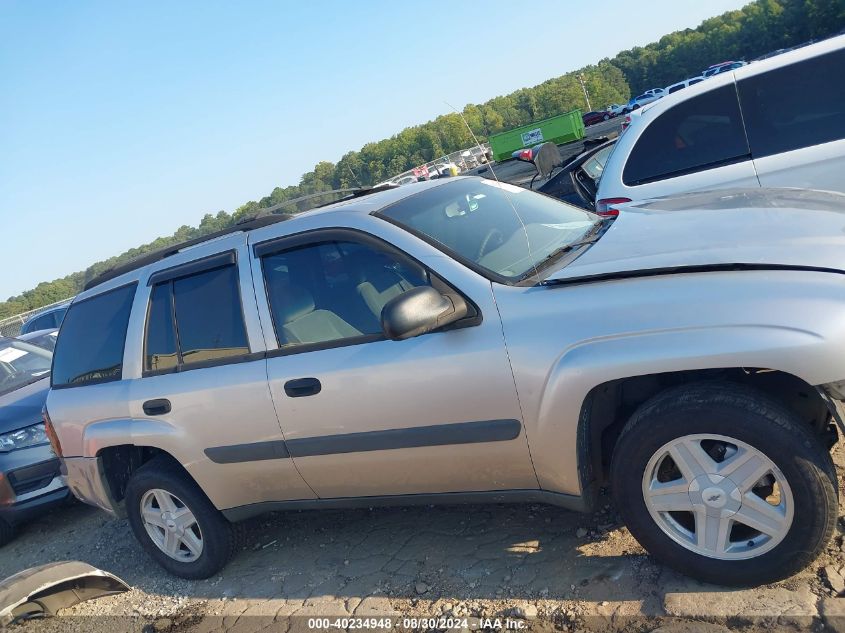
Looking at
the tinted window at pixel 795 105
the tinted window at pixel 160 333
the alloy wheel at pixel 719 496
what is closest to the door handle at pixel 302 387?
the tinted window at pixel 160 333

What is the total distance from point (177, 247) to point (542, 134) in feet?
104

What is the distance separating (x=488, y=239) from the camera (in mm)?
3258

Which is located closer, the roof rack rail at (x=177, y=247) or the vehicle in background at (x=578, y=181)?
the roof rack rail at (x=177, y=247)

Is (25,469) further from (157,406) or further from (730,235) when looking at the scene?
(730,235)

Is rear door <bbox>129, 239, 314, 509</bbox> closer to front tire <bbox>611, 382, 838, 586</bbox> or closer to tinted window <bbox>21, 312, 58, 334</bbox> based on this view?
front tire <bbox>611, 382, 838, 586</bbox>

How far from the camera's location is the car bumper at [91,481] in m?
4.14

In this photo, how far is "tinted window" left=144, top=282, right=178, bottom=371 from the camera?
382 centimetres

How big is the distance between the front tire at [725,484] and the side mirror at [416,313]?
33.3 inches

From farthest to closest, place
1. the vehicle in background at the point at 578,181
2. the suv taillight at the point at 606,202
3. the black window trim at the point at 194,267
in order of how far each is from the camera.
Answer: the vehicle in background at the point at 578,181 → the suv taillight at the point at 606,202 → the black window trim at the point at 194,267

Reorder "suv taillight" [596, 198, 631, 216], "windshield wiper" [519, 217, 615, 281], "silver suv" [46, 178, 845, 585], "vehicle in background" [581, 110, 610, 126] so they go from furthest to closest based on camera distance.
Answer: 1. "vehicle in background" [581, 110, 610, 126]
2. "suv taillight" [596, 198, 631, 216]
3. "windshield wiper" [519, 217, 615, 281]
4. "silver suv" [46, 178, 845, 585]

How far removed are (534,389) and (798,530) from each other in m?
1.04

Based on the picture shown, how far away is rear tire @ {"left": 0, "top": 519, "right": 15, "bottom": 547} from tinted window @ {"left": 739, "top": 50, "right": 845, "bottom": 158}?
6510 mm

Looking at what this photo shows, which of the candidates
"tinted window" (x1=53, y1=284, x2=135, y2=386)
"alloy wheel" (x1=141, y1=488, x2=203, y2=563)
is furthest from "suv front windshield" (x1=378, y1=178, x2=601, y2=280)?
"alloy wheel" (x1=141, y1=488, x2=203, y2=563)

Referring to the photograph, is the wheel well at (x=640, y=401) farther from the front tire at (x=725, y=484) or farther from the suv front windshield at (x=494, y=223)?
the suv front windshield at (x=494, y=223)
